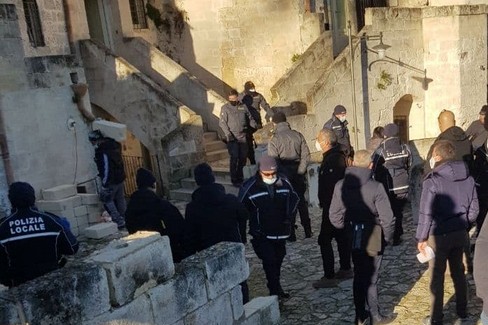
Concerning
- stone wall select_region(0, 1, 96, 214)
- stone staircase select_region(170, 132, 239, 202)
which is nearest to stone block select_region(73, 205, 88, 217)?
stone wall select_region(0, 1, 96, 214)

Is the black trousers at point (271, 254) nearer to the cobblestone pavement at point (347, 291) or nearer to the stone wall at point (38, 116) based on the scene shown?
the cobblestone pavement at point (347, 291)

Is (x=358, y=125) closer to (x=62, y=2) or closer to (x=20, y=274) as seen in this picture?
(x=62, y=2)

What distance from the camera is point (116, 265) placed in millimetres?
3688

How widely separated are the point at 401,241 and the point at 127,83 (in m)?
8.28

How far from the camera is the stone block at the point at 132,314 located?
3.59m

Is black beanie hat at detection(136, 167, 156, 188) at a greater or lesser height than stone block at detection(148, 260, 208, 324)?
greater

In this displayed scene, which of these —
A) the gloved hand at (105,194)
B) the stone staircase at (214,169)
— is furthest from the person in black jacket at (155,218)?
the stone staircase at (214,169)

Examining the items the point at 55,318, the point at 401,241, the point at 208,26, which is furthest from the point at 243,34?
the point at 55,318

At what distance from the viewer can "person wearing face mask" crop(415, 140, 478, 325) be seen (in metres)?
4.88

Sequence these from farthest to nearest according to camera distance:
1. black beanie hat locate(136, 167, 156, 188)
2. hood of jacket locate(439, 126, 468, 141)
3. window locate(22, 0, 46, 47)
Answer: window locate(22, 0, 46, 47)
hood of jacket locate(439, 126, 468, 141)
black beanie hat locate(136, 167, 156, 188)

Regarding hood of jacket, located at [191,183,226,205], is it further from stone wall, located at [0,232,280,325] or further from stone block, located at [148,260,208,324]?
stone block, located at [148,260,208,324]

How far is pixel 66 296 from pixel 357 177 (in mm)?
3004

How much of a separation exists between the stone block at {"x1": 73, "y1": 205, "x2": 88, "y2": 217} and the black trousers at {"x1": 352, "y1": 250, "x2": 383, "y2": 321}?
621 cm

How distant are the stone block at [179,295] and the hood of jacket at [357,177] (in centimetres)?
182
